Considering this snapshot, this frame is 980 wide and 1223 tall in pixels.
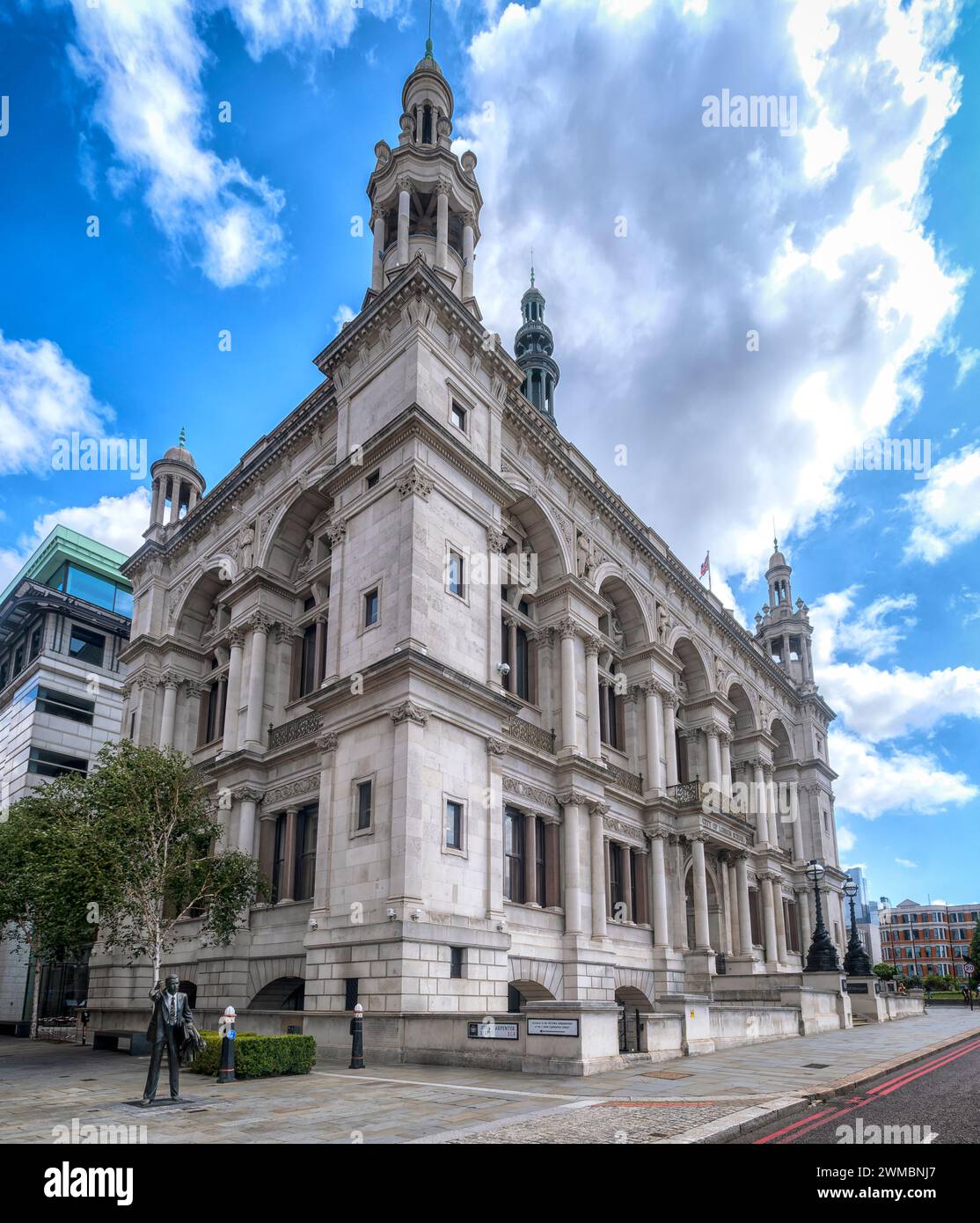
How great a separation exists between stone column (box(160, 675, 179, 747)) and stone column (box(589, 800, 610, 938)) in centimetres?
1872

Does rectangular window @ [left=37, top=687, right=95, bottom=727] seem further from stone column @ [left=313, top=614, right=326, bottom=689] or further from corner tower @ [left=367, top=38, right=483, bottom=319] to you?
corner tower @ [left=367, top=38, right=483, bottom=319]

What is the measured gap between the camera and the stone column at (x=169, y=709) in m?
39.7

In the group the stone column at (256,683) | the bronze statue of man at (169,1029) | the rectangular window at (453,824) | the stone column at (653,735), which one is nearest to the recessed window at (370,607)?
the rectangular window at (453,824)

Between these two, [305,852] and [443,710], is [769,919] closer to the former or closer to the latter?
[305,852]

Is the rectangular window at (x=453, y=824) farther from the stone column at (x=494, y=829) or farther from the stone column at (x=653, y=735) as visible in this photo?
the stone column at (x=653, y=735)

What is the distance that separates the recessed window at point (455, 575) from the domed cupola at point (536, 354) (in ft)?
80.0

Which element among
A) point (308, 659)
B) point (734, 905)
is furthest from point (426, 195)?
point (734, 905)

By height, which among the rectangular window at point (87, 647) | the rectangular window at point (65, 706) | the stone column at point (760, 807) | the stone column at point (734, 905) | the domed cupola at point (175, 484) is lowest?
the stone column at point (734, 905)

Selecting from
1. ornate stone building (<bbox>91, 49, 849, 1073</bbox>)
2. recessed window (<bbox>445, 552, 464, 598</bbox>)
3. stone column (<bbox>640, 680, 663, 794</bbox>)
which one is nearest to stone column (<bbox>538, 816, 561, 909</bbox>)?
ornate stone building (<bbox>91, 49, 849, 1073</bbox>)

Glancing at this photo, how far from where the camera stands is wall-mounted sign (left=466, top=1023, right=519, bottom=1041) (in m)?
18.5
